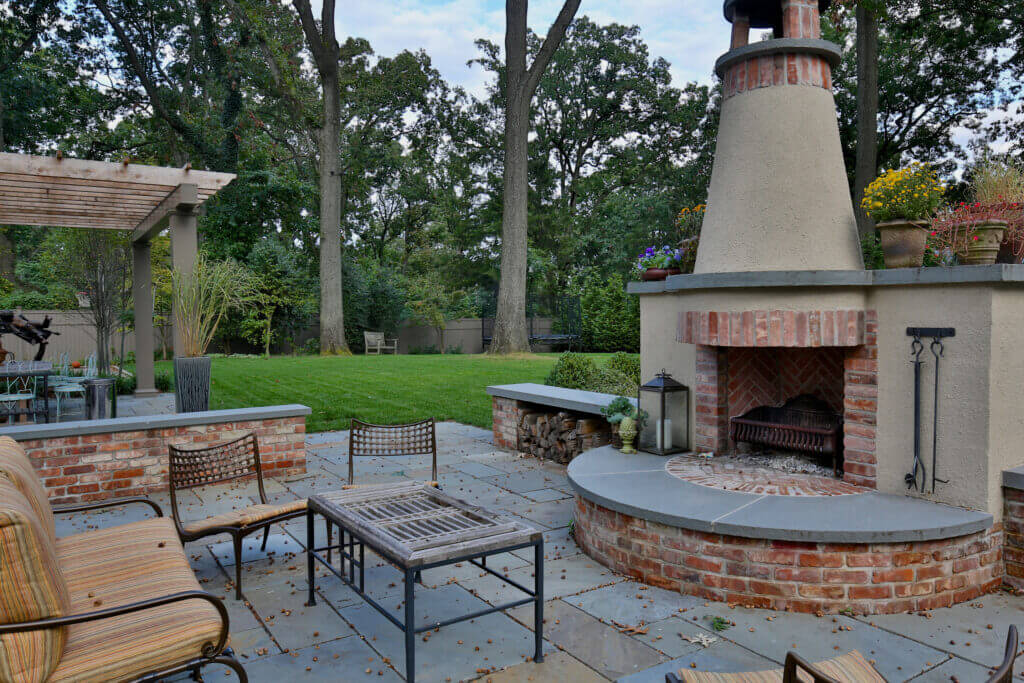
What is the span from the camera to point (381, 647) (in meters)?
2.98

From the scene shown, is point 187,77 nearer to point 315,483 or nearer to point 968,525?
point 315,483

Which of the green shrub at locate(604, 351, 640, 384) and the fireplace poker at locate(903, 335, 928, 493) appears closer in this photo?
the fireplace poker at locate(903, 335, 928, 493)

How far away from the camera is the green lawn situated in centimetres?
898

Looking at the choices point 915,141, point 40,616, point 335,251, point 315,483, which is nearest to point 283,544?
point 315,483

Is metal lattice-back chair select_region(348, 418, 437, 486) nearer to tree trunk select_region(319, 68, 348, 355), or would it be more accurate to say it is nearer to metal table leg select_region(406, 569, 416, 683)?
metal table leg select_region(406, 569, 416, 683)

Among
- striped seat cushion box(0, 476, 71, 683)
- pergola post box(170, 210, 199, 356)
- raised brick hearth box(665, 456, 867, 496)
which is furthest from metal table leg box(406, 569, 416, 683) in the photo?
pergola post box(170, 210, 199, 356)

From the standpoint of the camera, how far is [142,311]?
9922 millimetres

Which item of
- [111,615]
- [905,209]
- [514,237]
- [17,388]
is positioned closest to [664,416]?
[905,209]

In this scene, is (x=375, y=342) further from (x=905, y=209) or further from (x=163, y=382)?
(x=905, y=209)

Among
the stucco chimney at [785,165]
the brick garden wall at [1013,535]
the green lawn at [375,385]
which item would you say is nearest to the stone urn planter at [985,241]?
the stucco chimney at [785,165]

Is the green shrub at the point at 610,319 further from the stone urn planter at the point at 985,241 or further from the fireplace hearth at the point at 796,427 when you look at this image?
the stone urn planter at the point at 985,241

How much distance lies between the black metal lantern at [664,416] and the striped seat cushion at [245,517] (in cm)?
266

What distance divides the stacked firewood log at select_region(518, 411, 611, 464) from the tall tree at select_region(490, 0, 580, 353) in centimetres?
759

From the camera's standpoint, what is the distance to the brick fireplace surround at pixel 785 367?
3936 mm
